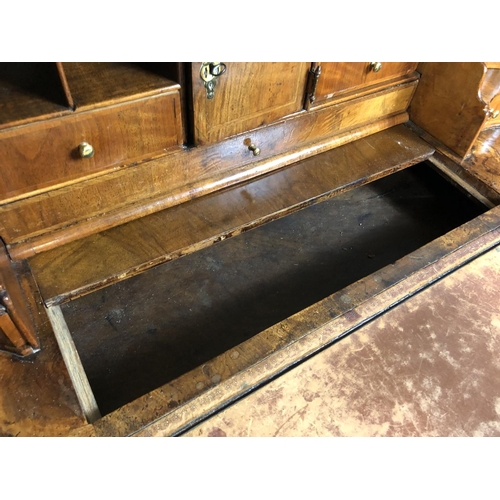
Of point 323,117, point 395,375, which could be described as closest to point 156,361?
point 395,375

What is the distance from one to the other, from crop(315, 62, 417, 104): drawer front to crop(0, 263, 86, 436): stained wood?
1.11 meters

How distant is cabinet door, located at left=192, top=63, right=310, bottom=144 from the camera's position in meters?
1.20

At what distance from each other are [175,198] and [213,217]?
0.13 m

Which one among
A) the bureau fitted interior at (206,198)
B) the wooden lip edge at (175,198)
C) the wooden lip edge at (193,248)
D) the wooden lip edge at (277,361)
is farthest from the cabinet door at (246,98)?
the wooden lip edge at (277,361)

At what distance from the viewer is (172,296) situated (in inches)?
62.2

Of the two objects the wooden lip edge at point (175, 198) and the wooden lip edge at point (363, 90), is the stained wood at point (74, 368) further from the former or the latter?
the wooden lip edge at point (363, 90)

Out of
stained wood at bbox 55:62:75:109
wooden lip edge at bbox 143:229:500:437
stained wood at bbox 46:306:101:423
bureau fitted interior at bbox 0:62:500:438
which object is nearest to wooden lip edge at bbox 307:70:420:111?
bureau fitted interior at bbox 0:62:500:438

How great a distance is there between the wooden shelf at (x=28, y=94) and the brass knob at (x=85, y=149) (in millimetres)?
92

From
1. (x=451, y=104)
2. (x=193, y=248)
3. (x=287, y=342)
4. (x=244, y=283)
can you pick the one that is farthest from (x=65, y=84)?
(x=451, y=104)

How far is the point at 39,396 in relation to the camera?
0.96 meters

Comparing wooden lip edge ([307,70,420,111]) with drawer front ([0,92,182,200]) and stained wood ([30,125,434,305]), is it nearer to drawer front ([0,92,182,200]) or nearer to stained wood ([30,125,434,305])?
stained wood ([30,125,434,305])

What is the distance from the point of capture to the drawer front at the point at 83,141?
1011 mm

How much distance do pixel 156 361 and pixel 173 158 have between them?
0.65 m

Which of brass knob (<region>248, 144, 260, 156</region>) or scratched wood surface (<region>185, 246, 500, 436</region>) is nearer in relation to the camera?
scratched wood surface (<region>185, 246, 500, 436</region>)
